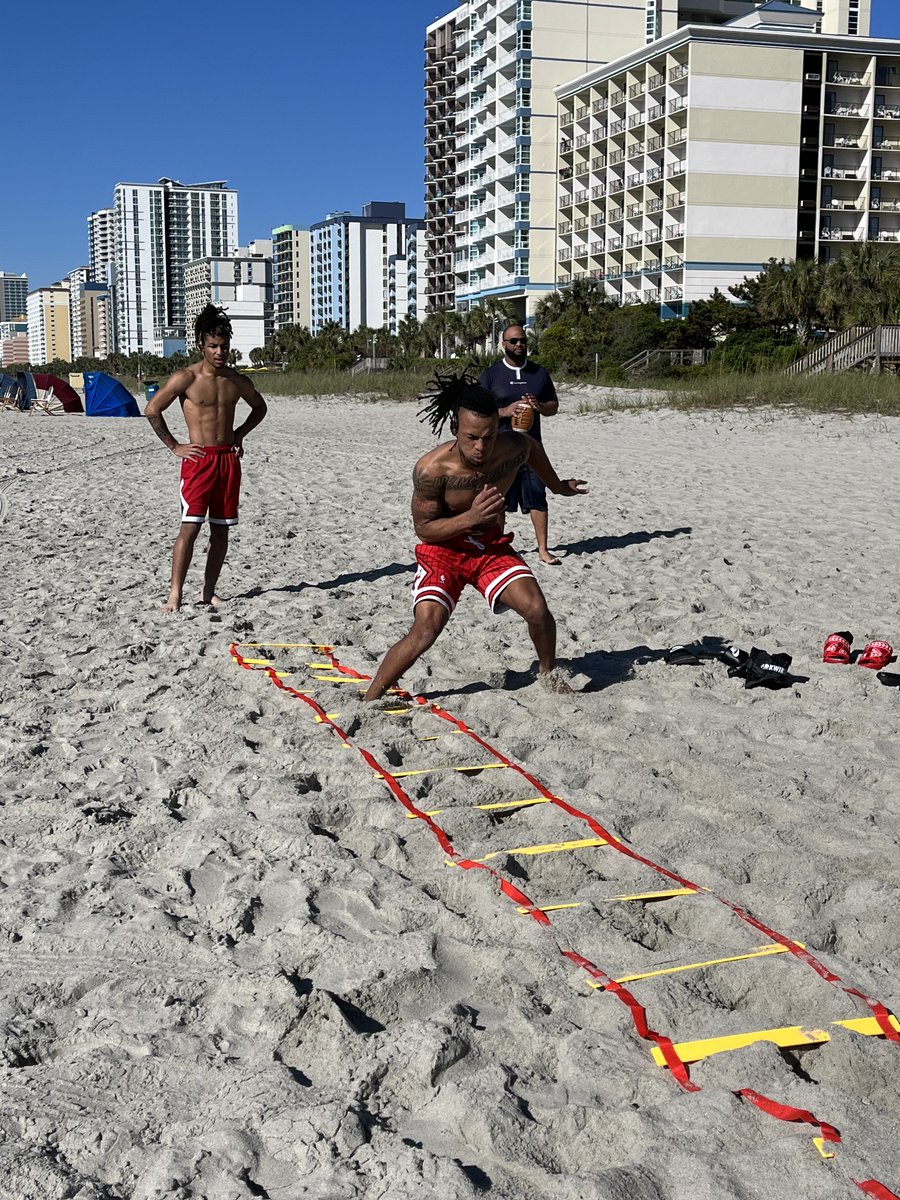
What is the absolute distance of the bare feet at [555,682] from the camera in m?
5.20

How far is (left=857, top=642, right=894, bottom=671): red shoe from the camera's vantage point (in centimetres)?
550

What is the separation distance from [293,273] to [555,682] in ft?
555

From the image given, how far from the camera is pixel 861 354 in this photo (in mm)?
28812

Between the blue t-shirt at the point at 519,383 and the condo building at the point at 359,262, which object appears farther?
the condo building at the point at 359,262

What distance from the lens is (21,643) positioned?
20.5 feet

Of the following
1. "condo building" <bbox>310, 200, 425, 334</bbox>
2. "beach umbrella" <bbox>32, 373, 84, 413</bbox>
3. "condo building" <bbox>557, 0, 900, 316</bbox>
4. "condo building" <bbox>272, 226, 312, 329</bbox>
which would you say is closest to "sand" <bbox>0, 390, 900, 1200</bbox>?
"beach umbrella" <bbox>32, 373, 84, 413</bbox>

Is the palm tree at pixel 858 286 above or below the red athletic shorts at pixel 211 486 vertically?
above

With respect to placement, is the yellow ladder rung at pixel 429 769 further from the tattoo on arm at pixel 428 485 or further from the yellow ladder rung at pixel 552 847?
the tattoo on arm at pixel 428 485

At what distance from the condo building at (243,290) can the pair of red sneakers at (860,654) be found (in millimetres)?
157621

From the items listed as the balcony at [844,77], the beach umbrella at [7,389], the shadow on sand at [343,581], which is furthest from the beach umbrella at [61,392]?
the balcony at [844,77]

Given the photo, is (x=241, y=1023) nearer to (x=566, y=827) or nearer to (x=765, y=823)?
(x=566, y=827)

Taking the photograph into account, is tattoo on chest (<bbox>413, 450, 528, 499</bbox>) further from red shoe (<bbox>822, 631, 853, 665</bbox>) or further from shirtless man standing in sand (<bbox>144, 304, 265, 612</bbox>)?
→ shirtless man standing in sand (<bbox>144, 304, 265, 612</bbox>)

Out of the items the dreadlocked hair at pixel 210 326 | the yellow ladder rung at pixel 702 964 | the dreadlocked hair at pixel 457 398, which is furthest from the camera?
the dreadlocked hair at pixel 210 326

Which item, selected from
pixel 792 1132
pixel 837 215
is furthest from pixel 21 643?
pixel 837 215
